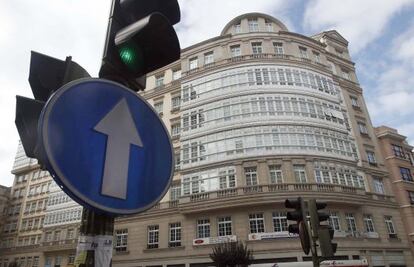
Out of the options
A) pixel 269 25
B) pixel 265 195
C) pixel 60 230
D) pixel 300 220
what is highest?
pixel 269 25

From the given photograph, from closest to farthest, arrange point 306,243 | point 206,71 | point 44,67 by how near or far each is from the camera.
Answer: point 44,67, point 306,243, point 206,71

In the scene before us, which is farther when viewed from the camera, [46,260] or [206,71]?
[46,260]

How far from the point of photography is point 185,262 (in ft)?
83.1

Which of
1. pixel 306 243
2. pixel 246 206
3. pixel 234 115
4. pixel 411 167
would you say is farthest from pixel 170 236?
pixel 411 167

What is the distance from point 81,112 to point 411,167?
39.4m

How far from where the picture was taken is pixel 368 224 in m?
27.0

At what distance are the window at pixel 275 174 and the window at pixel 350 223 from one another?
6385 mm

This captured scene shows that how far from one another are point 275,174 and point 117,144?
24828 mm

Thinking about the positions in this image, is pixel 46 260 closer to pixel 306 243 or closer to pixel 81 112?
pixel 306 243

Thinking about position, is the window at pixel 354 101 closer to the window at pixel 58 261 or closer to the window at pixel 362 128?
the window at pixel 362 128

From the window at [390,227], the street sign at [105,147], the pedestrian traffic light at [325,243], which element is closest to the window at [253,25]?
the window at [390,227]

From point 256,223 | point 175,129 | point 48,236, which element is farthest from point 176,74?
point 48,236

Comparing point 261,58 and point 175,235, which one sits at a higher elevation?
point 261,58

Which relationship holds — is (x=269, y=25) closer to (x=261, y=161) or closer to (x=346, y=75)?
(x=346, y=75)
